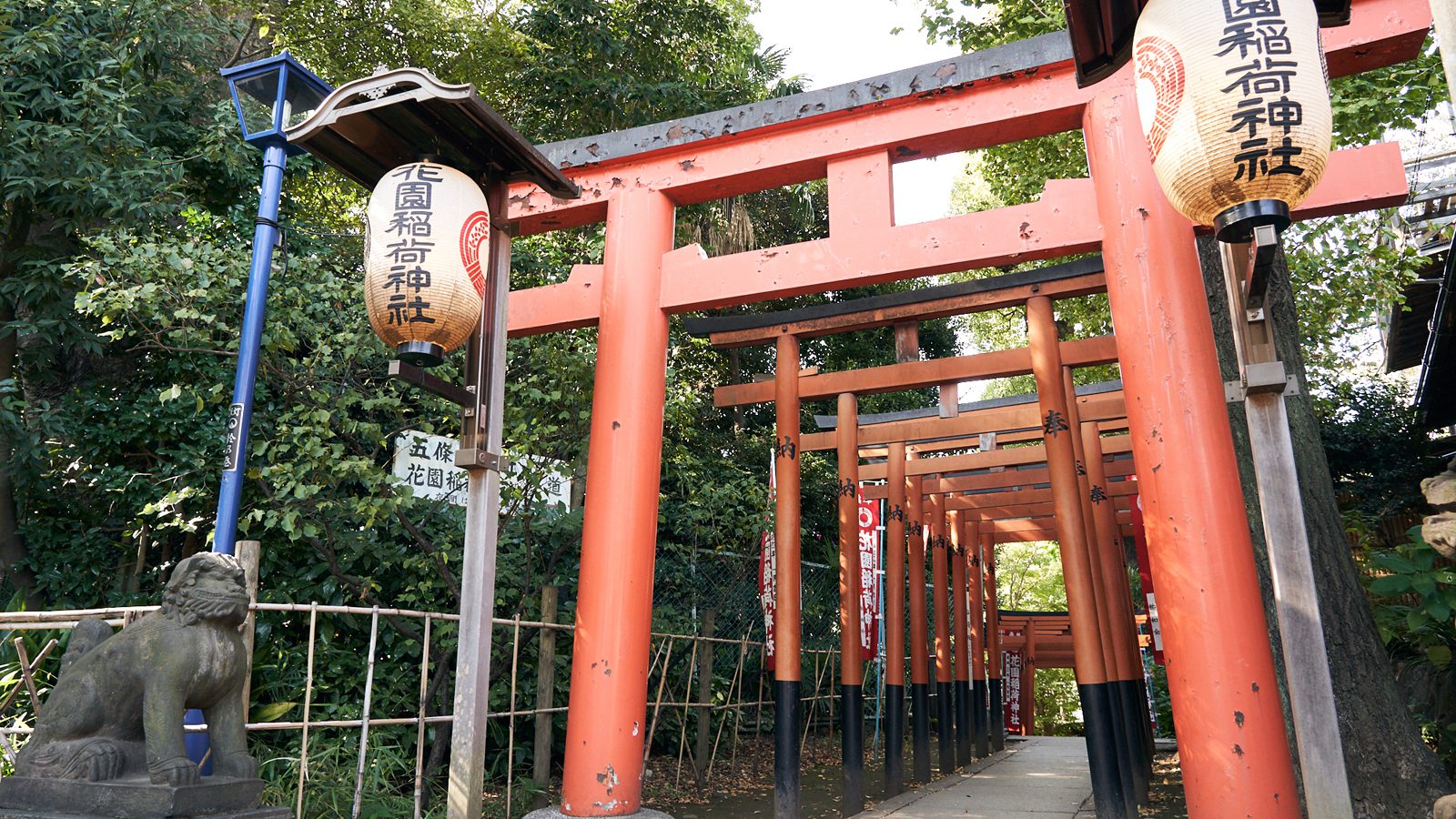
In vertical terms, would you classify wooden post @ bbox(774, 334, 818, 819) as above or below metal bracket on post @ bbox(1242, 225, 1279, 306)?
below

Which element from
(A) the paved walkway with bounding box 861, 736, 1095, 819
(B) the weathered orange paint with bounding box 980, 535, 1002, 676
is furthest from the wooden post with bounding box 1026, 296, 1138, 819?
(B) the weathered orange paint with bounding box 980, 535, 1002, 676

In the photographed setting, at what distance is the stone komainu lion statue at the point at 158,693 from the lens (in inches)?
119

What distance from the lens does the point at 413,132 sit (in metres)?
4.45

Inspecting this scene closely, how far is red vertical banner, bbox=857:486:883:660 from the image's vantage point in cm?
905

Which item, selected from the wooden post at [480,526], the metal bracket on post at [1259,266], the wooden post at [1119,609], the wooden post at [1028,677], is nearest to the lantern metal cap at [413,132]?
the wooden post at [480,526]

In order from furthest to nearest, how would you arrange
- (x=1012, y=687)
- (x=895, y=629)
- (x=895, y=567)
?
(x=1012, y=687) → (x=895, y=567) → (x=895, y=629)

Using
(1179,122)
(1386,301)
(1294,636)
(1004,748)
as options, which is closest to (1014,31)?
(1386,301)

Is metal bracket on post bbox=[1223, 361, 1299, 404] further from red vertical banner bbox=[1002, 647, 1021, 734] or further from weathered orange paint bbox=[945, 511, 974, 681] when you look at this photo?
red vertical banner bbox=[1002, 647, 1021, 734]

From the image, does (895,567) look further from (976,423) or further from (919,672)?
(976,423)

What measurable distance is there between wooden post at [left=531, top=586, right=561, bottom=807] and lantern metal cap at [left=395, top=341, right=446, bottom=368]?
3.51m

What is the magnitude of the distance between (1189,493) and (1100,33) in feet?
6.73

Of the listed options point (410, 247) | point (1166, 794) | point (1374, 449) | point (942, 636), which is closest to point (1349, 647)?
point (1166, 794)

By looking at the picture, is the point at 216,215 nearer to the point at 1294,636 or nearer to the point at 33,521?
the point at 33,521

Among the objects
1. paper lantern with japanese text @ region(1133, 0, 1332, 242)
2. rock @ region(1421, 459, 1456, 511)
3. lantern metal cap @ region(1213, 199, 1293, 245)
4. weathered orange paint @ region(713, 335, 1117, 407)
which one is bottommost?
rock @ region(1421, 459, 1456, 511)
